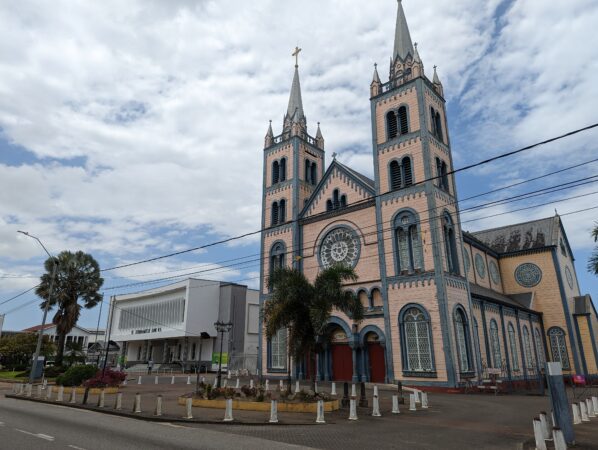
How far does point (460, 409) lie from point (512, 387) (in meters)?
16.3

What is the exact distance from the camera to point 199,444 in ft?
33.7

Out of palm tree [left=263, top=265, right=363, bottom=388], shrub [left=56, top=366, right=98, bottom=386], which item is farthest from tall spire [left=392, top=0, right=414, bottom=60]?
shrub [left=56, top=366, right=98, bottom=386]

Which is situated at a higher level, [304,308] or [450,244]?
[450,244]

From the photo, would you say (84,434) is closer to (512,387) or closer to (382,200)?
(382,200)

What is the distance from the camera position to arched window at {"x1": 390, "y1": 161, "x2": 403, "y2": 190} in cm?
3109

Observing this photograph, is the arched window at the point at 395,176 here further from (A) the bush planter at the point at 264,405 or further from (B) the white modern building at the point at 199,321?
(B) the white modern building at the point at 199,321

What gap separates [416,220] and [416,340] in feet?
25.2

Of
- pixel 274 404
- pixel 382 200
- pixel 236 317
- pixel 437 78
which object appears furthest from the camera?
pixel 236 317

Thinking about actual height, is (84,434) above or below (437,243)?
below

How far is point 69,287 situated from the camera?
40.0 meters

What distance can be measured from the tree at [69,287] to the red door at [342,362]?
2382 cm

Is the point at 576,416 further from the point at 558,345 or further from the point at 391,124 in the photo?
the point at 558,345

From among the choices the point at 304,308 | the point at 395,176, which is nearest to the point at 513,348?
the point at 395,176

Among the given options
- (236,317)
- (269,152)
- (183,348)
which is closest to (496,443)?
(269,152)
